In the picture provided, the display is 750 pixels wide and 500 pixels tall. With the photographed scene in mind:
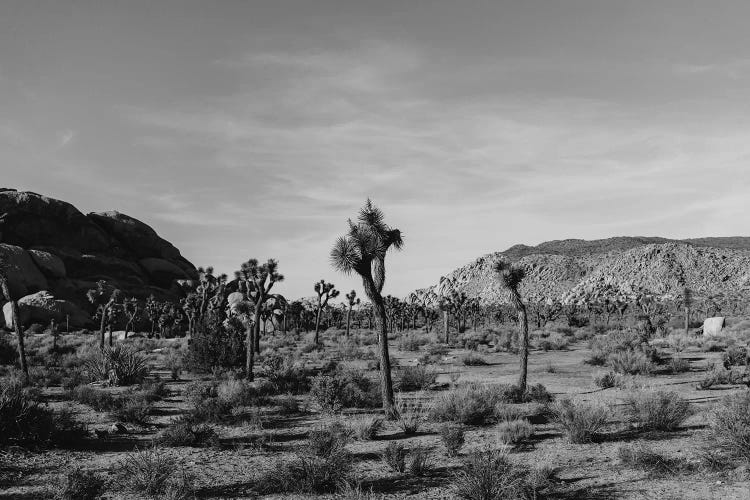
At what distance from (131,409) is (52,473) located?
4.56m

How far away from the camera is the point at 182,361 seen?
1112 inches

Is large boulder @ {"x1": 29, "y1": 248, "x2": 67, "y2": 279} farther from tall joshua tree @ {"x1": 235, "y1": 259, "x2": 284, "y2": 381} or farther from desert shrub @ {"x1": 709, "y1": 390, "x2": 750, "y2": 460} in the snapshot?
desert shrub @ {"x1": 709, "y1": 390, "x2": 750, "y2": 460}

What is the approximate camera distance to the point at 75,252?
276 feet

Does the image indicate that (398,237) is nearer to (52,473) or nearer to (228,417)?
(228,417)

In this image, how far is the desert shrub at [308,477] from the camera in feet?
29.2

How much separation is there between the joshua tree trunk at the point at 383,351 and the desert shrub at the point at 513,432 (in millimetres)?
3473

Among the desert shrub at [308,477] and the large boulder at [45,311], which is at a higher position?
the large boulder at [45,311]

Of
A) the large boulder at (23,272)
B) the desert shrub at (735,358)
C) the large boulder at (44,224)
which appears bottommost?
the desert shrub at (735,358)

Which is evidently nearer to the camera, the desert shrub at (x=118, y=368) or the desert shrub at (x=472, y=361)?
the desert shrub at (x=118, y=368)

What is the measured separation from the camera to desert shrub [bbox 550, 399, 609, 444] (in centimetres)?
1176

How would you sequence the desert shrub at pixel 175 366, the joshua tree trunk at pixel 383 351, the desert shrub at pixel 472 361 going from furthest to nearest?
the desert shrub at pixel 472 361 → the desert shrub at pixel 175 366 → the joshua tree trunk at pixel 383 351

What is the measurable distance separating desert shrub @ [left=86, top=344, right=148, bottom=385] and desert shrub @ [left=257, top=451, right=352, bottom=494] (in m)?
14.1

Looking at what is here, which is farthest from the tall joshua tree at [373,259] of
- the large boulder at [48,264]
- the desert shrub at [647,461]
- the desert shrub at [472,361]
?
the large boulder at [48,264]

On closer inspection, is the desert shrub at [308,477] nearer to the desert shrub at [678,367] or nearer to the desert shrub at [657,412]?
the desert shrub at [657,412]
